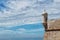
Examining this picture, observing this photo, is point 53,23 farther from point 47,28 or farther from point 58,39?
point 58,39

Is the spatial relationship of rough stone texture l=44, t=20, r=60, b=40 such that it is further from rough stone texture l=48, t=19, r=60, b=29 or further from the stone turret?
the stone turret

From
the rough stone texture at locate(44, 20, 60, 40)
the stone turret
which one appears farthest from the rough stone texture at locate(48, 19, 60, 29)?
the stone turret

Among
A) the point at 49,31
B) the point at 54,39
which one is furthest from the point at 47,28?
the point at 54,39

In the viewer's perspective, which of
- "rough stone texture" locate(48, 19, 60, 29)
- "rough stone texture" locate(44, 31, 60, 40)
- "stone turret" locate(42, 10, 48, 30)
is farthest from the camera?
"rough stone texture" locate(48, 19, 60, 29)

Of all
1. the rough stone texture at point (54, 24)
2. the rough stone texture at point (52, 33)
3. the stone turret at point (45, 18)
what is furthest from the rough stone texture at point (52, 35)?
the stone turret at point (45, 18)

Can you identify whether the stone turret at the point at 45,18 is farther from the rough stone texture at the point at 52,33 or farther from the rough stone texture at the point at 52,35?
the rough stone texture at the point at 52,35

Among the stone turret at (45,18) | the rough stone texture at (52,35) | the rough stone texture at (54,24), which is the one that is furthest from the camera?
the rough stone texture at (54,24)

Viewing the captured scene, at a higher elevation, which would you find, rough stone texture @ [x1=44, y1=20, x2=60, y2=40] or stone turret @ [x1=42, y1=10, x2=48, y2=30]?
stone turret @ [x1=42, y1=10, x2=48, y2=30]

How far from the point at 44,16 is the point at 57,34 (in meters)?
2.58

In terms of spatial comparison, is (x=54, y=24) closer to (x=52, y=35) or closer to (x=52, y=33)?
(x=52, y=33)

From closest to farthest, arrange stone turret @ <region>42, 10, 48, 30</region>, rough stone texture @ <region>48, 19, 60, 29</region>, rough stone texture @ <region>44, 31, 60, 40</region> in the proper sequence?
rough stone texture @ <region>44, 31, 60, 40</region> → stone turret @ <region>42, 10, 48, 30</region> → rough stone texture @ <region>48, 19, 60, 29</region>

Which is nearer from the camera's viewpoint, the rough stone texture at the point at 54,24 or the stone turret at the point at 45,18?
the stone turret at the point at 45,18

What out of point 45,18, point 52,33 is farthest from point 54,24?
point 45,18

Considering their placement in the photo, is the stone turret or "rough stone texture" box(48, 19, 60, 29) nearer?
the stone turret
